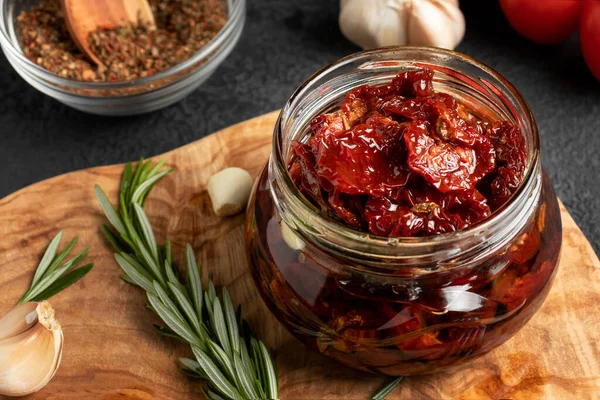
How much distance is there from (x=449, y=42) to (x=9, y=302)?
5.70 feet

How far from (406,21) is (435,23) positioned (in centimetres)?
10

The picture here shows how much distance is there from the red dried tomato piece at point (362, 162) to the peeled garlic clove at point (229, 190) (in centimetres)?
60

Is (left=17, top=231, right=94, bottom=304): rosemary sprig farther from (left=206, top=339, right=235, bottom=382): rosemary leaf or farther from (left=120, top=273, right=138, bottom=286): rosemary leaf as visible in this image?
(left=206, top=339, right=235, bottom=382): rosemary leaf

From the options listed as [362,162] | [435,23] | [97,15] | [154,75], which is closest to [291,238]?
[362,162]

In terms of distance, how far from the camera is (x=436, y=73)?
169 centimetres

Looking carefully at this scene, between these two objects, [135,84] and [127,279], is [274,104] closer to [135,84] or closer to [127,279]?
[135,84]

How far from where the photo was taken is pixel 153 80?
2.48 metres

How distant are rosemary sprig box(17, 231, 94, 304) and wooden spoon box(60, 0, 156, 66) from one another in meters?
0.96

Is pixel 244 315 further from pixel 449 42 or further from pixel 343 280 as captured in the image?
pixel 449 42

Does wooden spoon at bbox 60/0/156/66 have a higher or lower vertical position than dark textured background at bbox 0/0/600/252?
higher

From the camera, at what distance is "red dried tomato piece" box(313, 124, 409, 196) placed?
4.57 ft

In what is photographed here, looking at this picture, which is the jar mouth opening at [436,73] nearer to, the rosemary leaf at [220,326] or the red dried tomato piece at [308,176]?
A: the red dried tomato piece at [308,176]

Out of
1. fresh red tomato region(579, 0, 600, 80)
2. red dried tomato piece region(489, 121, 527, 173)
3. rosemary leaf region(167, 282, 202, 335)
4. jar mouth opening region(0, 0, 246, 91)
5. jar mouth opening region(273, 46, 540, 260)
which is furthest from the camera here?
fresh red tomato region(579, 0, 600, 80)

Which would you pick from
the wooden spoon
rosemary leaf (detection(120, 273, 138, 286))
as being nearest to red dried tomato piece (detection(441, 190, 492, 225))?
rosemary leaf (detection(120, 273, 138, 286))
